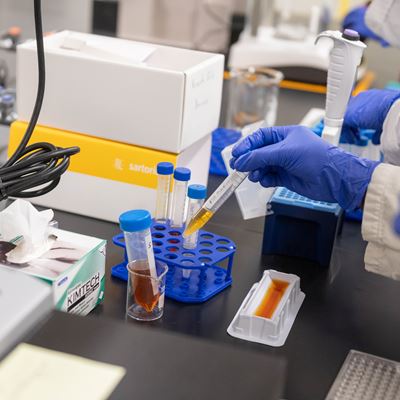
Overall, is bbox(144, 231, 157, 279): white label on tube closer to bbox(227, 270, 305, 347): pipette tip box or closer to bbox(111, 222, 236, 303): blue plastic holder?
bbox(111, 222, 236, 303): blue plastic holder

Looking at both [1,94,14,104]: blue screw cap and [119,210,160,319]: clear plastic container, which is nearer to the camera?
[119,210,160,319]: clear plastic container

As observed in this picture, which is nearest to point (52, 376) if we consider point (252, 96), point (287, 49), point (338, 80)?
point (338, 80)

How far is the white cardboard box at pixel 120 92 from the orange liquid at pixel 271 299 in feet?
1.03

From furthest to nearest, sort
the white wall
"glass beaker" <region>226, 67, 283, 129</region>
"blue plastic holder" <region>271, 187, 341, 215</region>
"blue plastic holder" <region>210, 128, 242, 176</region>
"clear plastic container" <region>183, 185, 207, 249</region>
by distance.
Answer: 1. the white wall
2. "glass beaker" <region>226, 67, 283, 129</region>
3. "blue plastic holder" <region>210, 128, 242, 176</region>
4. "blue plastic holder" <region>271, 187, 341, 215</region>
5. "clear plastic container" <region>183, 185, 207, 249</region>

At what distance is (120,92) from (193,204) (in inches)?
10.5

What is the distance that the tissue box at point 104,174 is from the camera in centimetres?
128

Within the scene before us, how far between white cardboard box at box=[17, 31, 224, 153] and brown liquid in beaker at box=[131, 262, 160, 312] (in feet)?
1.08

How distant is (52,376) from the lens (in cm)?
57

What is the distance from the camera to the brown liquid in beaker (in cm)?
100

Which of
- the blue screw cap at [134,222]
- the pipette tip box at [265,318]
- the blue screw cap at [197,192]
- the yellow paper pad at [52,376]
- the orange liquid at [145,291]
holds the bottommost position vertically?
the pipette tip box at [265,318]

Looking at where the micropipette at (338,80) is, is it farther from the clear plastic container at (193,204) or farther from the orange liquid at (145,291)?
the orange liquid at (145,291)

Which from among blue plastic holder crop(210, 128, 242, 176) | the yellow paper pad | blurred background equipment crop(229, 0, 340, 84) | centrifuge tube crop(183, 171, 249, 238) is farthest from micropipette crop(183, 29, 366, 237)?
blurred background equipment crop(229, 0, 340, 84)

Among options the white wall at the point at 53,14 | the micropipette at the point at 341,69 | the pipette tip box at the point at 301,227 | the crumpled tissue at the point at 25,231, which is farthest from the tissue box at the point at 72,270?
the white wall at the point at 53,14

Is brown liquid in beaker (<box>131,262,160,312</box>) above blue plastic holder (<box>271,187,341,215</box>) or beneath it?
beneath
